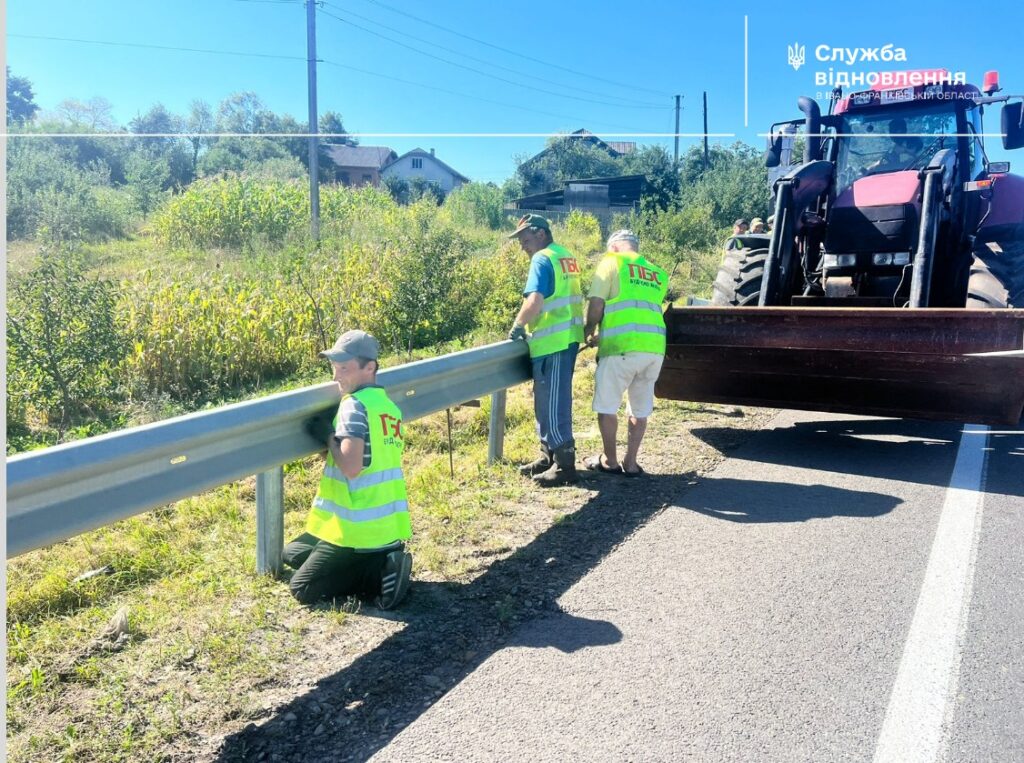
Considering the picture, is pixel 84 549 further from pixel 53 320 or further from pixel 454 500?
pixel 53 320

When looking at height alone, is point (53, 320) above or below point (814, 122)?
below

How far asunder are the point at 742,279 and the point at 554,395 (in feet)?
12.1

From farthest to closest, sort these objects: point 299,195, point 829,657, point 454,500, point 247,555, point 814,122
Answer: point 299,195, point 814,122, point 454,500, point 247,555, point 829,657

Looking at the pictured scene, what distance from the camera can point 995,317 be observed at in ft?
17.7

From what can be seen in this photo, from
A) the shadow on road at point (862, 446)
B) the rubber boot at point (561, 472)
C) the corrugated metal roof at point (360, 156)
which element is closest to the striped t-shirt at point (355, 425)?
the rubber boot at point (561, 472)

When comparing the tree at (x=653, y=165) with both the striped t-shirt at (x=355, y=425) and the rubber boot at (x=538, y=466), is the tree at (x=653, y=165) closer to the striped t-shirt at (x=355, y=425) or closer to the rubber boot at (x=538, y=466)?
the rubber boot at (x=538, y=466)

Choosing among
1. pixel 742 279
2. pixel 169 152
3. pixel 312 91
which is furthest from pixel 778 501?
pixel 169 152

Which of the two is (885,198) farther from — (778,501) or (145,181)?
(145,181)

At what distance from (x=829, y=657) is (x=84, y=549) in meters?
3.76

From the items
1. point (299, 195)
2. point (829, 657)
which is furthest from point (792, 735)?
point (299, 195)

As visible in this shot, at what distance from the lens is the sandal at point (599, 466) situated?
5777 mm

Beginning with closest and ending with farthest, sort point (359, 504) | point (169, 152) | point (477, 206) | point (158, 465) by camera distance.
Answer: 1. point (158, 465)
2. point (359, 504)
3. point (477, 206)
4. point (169, 152)

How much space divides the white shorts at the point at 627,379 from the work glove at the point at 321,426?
226 cm

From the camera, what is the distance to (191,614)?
140 inches
